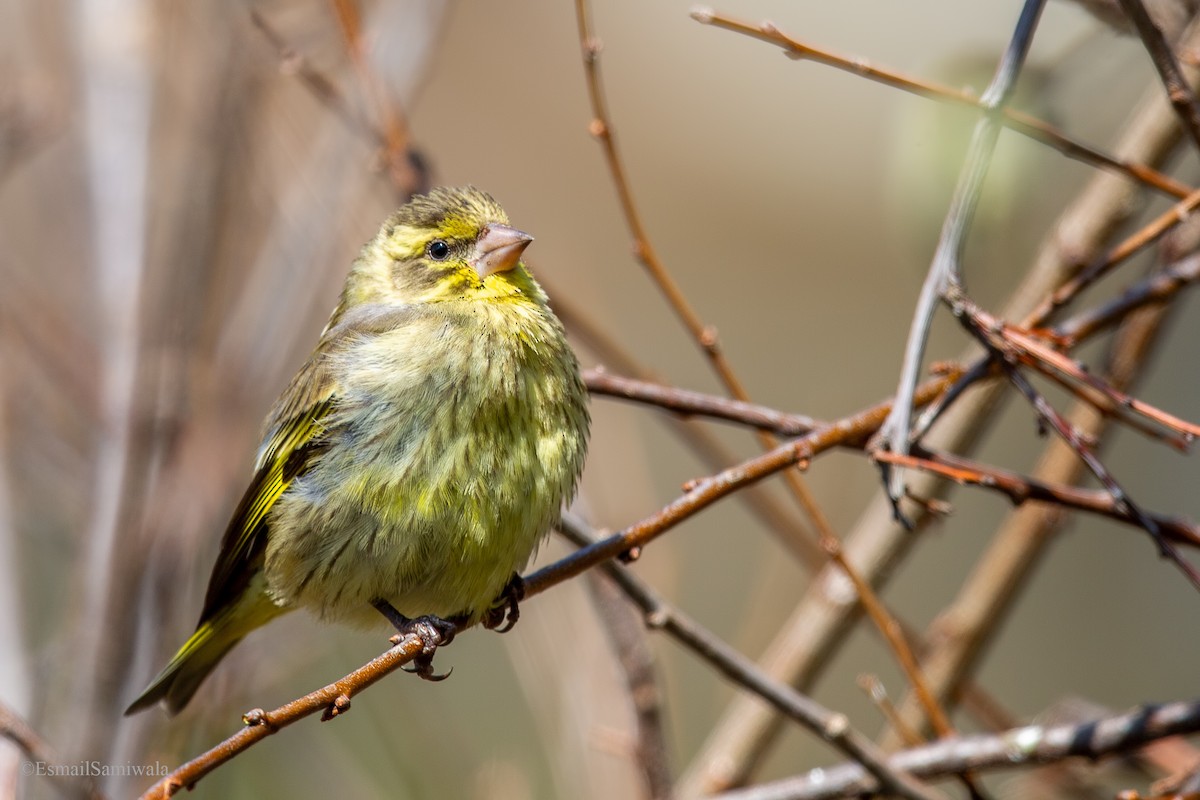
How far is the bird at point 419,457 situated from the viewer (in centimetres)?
311

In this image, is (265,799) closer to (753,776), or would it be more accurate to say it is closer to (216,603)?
(216,603)

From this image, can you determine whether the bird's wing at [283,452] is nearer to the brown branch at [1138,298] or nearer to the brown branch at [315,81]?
the brown branch at [315,81]

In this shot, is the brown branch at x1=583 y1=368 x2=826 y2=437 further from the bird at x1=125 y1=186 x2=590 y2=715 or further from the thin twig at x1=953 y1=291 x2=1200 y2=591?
the thin twig at x1=953 y1=291 x2=1200 y2=591

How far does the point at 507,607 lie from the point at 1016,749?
129 centimetres

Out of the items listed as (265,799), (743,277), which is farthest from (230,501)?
(743,277)

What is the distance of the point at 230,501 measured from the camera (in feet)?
14.5

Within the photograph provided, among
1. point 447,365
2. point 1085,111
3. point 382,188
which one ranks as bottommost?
point 447,365

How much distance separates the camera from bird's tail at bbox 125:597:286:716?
349 cm

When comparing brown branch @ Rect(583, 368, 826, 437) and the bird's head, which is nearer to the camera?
brown branch @ Rect(583, 368, 826, 437)

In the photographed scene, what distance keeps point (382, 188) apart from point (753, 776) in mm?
2742

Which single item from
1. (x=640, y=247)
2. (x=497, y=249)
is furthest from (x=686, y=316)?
(x=497, y=249)

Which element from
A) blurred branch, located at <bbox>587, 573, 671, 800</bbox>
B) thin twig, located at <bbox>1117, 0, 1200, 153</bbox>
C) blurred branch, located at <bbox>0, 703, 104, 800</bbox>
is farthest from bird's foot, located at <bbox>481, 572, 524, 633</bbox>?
Answer: thin twig, located at <bbox>1117, 0, 1200, 153</bbox>

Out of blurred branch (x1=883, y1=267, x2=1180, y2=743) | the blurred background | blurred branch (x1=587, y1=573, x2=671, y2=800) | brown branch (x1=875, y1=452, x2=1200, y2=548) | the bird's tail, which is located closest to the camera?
brown branch (x1=875, y1=452, x2=1200, y2=548)

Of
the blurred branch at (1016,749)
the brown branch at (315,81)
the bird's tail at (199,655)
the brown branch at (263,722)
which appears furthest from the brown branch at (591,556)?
the brown branch at (315,81)
